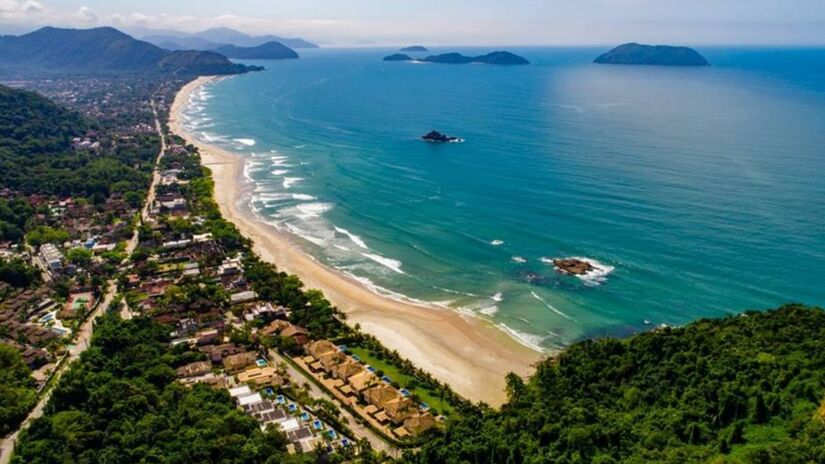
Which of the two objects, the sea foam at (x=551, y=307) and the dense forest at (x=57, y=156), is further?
the dense forest at (x=57, y=156)

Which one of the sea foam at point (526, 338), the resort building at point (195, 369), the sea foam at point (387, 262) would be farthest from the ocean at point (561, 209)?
the resort building at point (195, 369)

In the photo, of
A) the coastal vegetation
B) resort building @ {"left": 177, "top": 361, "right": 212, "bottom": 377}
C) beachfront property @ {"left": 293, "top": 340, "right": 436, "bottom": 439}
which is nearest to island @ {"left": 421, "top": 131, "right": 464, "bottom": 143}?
beachfront property @ {"left": 293, "top": 340, "right": 436, "bottom": 439}

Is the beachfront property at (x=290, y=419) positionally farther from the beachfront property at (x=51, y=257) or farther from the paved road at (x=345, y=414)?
the beachfront property at (x=51, y=257)

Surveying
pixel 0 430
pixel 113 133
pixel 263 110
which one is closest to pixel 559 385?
pixel 0 430

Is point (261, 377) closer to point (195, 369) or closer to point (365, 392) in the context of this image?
point (195, 369)

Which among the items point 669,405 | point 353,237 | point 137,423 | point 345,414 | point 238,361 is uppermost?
point 353,237

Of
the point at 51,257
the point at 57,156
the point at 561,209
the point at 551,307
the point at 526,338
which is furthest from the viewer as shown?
the point at 57,156

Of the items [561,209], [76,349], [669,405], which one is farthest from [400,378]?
[561,209]
